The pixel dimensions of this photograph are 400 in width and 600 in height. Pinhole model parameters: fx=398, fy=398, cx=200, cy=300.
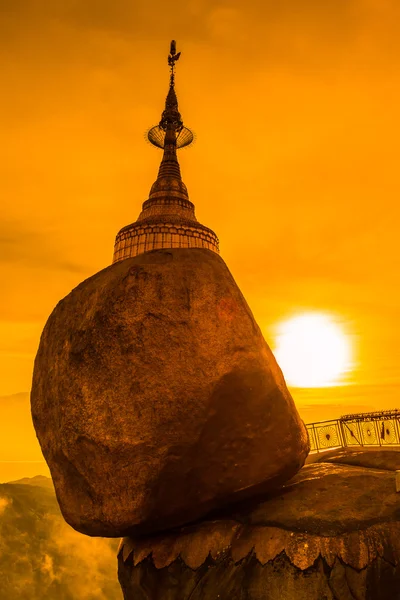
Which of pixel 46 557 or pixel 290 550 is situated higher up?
pixel 290 550

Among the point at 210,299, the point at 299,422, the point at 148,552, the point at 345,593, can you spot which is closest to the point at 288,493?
the point at 299,422

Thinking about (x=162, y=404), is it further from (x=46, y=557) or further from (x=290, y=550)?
(x=46, y=557)

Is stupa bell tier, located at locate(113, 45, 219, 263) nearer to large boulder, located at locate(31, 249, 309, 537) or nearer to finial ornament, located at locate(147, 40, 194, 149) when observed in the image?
finial ornament, located at locate(147, 40, 194, 149)

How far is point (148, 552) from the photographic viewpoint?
588 cm

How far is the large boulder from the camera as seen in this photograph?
5.09m

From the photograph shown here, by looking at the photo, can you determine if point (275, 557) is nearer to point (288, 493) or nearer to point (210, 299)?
point (288, 493)

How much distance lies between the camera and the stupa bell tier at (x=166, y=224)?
22859 mm

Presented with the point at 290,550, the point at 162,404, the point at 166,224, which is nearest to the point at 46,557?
the point at 166,224

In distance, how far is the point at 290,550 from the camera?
196 inches

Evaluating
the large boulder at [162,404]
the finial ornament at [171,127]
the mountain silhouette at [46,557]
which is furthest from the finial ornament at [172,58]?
the mountain silhouette at [46,557]

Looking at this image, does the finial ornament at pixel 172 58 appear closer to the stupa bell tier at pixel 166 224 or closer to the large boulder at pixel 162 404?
the stupa bell tier at pixel 166 224

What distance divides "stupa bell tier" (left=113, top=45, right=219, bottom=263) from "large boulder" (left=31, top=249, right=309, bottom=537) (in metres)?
15.8

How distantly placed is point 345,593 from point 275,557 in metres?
0.85

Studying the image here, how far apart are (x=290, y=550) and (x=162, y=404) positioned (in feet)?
7.94
